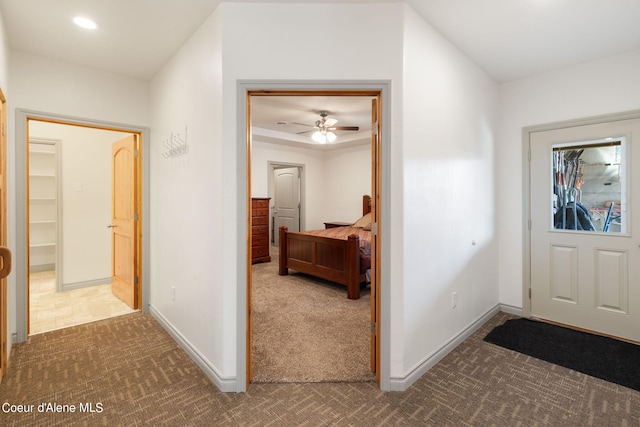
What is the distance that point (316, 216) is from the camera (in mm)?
7527

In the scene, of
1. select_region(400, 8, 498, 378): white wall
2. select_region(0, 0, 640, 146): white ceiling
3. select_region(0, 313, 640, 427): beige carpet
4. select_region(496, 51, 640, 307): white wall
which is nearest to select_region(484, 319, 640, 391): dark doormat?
select_region(0, 313, 640, 427): beige carpet

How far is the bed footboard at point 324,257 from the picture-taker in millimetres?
3869

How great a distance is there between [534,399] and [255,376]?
1811 millimetres

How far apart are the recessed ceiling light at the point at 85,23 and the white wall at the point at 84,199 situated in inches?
91.4

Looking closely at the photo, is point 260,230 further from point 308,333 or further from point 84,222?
point 308,333

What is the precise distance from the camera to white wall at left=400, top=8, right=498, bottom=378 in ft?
6.79

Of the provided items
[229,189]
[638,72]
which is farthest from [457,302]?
[638,72]

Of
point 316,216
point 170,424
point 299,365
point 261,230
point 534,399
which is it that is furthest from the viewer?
point 316,216

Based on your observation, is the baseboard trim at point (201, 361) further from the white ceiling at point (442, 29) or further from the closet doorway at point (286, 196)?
the closet doorway at point (286, 196)

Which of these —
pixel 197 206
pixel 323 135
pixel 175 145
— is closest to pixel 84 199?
pixel 175 145

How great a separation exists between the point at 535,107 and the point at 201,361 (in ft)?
12.6

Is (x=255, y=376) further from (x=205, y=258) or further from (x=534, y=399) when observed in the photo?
(x=534, y=399)

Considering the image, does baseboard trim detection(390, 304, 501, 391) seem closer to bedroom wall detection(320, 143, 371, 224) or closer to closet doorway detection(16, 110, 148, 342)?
closet doorway detection(16, 110, 148, 342)

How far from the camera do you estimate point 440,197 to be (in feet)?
7.89
